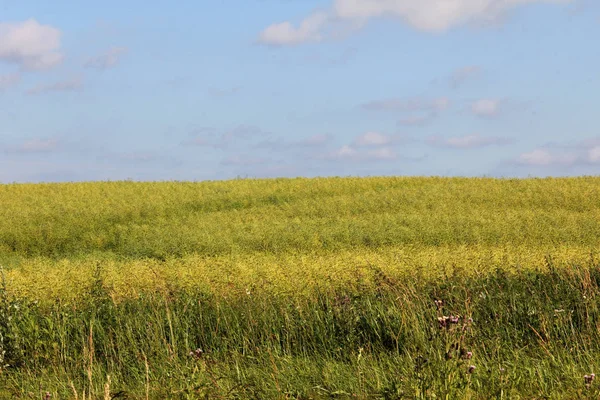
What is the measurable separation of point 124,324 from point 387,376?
14.5ft

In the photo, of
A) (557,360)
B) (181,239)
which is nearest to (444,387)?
(557,360)

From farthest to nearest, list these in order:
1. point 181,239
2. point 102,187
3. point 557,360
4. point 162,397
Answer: point 102,187 < point 181,239 < point 557,360 < point 162,397

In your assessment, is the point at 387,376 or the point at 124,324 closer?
the point at 387,376

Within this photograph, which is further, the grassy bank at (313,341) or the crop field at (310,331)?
the grassy bank at (313,341)

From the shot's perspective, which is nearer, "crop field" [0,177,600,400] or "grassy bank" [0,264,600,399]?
"crop field" [0,177,600,400]

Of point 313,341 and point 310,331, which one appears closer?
point 313,341

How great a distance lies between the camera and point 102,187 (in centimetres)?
3981

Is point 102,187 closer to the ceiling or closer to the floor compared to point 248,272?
closer to the ceiling

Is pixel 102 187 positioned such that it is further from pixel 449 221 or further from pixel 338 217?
pixel 449 221

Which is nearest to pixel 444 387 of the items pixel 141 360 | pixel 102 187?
pixel 141 360

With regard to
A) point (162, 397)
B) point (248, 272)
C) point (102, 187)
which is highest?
point (102, 187)

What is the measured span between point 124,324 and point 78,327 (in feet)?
2.15

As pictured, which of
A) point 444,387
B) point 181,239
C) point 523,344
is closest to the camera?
point 444,387

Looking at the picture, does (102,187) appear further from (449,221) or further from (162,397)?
(162,397)
